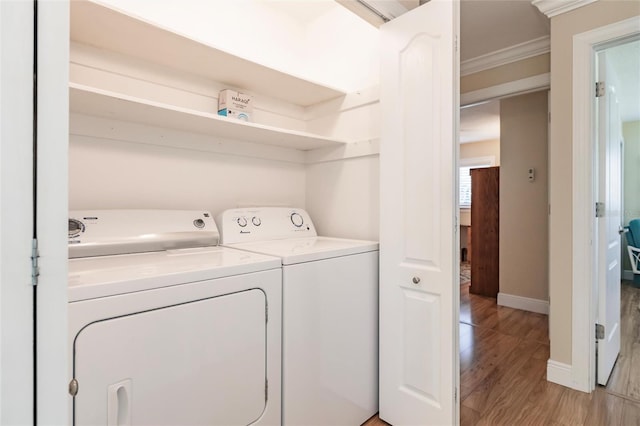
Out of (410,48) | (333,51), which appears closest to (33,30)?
(410,48)

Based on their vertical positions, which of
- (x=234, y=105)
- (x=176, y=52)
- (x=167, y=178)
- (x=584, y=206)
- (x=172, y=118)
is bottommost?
(x=584, y=206)

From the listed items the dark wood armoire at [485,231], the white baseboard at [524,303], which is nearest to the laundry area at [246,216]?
the white baseboard at [524,303]

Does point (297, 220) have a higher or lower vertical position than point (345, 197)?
lower

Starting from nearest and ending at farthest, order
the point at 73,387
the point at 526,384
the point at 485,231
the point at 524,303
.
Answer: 1. the point at 73,387
2. the point at 526,384
3. the point at 524,303
4. the point at 485,231

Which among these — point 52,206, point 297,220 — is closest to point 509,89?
point 297,220

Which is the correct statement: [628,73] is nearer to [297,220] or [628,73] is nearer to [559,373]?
[559,373]

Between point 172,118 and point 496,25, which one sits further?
point 496,25

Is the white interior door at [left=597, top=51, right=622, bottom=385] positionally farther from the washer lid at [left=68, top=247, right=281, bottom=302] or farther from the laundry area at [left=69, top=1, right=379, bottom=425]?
the washer lid at [left=68, top=247, right=281, bottom=302]

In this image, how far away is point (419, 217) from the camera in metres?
1.56

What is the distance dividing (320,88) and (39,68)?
1723 millimetres

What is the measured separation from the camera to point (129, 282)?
0.92 metres

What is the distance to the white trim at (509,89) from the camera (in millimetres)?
2641

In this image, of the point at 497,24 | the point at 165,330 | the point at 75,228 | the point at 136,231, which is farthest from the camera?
the point at 497,24

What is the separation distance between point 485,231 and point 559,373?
2.18m
